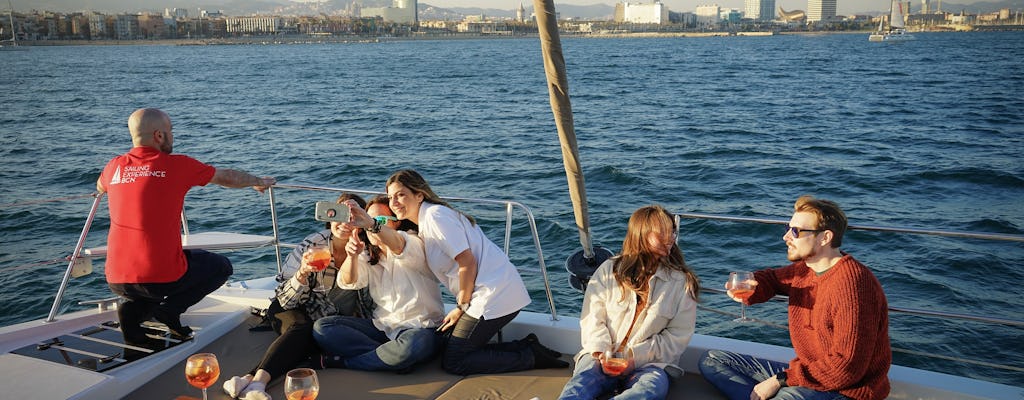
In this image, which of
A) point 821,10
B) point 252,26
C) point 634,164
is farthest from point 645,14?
point 634,164

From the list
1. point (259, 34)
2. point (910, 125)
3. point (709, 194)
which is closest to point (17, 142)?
point (709, 194)

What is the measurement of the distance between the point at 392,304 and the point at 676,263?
1.57 meters

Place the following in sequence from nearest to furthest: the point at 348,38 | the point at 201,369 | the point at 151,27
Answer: the point at 201,369, the point at 151,27, the point at 348,38

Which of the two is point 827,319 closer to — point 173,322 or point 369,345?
point 369,345

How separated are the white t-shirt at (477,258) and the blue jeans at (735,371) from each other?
105 centimetres

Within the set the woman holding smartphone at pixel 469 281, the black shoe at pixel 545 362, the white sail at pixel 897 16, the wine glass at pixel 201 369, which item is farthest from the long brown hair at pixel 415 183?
the white sail at pixel 897 16

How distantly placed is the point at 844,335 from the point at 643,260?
3.25 ft

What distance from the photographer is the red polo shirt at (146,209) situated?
4.29 m

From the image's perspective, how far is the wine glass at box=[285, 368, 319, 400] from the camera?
3.34 m

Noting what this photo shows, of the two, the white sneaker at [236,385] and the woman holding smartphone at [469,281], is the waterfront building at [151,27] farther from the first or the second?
the white sneaker at [236,385]

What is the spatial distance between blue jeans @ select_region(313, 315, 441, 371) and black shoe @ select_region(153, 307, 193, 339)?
801 millimetres

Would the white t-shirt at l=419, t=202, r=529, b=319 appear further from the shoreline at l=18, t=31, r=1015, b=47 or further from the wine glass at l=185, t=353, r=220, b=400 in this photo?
the shoreline at l=18, t=31, r=1015, b=47

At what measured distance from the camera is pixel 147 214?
4.29m

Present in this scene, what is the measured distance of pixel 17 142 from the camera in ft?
82.7
